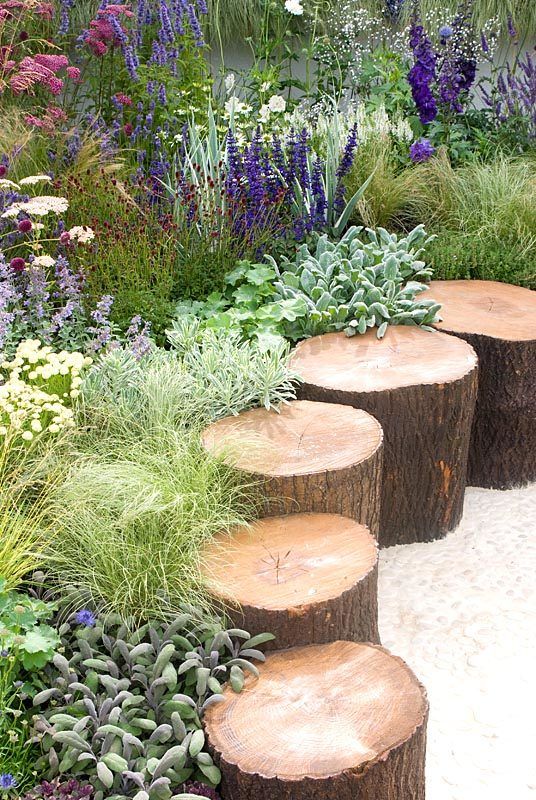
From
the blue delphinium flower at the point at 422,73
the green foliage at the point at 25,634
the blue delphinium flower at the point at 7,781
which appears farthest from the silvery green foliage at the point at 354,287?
the blue delphinium flower at the point at 7,781

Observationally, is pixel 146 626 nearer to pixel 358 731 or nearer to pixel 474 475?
pixel 358 731

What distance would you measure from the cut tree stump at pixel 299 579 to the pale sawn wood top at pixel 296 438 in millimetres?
220

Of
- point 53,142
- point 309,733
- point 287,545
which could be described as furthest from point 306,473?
point 53,142

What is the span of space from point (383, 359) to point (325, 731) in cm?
188

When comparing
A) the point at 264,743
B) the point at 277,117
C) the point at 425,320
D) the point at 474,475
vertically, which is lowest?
the point at 474,475

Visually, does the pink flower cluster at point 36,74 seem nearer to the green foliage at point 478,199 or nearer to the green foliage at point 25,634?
the green foliage at point 478,199

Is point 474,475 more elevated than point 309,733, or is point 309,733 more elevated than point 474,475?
point 309,733

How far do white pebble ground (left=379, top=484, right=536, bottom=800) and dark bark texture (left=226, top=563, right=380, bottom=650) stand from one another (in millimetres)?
523

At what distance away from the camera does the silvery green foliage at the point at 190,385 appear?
321 centimetres

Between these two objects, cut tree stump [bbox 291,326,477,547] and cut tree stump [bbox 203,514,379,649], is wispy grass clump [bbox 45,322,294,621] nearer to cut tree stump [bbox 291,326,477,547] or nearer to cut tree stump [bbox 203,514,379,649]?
cut tree stump [bbox 203,514,379,649]

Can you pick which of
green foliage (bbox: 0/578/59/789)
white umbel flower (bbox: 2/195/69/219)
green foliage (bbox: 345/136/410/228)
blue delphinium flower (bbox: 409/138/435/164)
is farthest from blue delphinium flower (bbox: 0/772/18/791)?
blue delphinium flower (bbox: 409/138/435/164)

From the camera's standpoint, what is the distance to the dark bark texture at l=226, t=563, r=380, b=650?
2395 millimetres

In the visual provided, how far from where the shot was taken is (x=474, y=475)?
13.8 feet

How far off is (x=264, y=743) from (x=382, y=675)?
363 mm
